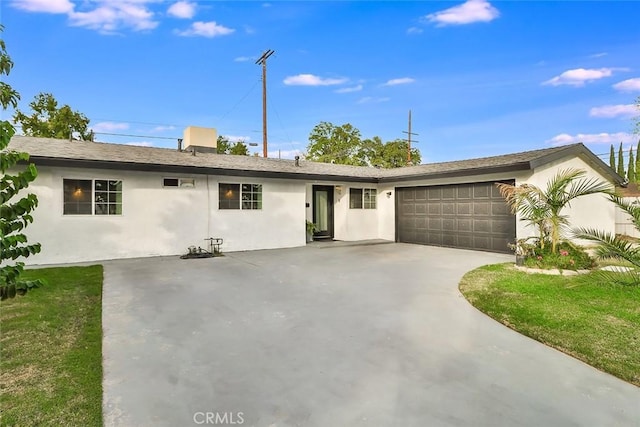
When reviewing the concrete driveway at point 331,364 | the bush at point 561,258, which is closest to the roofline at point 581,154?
the bush at point 561,258

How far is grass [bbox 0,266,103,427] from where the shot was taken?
250cm

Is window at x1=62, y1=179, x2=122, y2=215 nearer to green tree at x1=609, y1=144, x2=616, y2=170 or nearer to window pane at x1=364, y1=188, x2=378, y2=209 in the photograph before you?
window pane at x1=364, y1=188, x2=378, y2=209

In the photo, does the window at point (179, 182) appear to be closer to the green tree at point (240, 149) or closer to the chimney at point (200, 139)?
the chimney at point (200, 139)

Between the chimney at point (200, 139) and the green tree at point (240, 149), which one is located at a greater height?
the green tree at point (240, 149)

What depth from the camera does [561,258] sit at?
782 centimetres

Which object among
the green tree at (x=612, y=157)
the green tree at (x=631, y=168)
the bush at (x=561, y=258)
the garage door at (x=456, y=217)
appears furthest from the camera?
the green tree at (x=612, y=157)

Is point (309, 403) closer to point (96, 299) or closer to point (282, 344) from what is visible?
point (282, 344)

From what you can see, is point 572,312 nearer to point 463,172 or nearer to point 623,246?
point 623,246

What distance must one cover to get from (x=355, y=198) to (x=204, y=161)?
6.25 meters

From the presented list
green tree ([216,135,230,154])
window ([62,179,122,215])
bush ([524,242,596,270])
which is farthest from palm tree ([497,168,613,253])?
green tree ([216,135,230,154])

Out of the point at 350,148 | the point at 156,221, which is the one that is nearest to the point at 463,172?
the point at 156,221

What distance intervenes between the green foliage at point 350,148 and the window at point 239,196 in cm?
2078

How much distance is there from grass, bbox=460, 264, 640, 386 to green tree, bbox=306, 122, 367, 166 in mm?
26428

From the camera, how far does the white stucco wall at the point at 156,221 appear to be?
8852 mm
